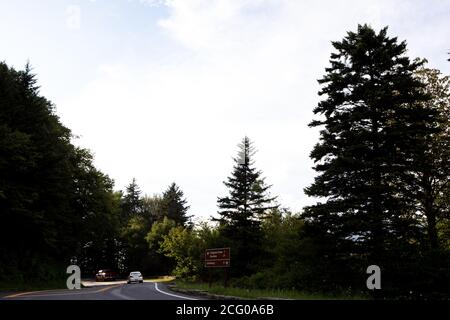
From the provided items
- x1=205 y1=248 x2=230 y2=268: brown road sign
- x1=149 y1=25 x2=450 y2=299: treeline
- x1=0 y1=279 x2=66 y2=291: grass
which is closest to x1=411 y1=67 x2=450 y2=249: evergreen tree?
x1=149 y1=25 x2=450 y2=299: treeline

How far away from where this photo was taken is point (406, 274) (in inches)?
850

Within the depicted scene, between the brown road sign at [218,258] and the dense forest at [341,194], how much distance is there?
3957 millimetres

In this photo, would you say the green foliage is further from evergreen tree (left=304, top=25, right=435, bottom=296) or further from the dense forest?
evergreen tree (left=304, top=25, right=435, bottom=296)

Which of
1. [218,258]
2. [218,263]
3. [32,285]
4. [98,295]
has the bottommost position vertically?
[32,285]

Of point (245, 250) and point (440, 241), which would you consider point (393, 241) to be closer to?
point (440, 241)

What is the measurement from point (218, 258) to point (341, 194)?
791cm

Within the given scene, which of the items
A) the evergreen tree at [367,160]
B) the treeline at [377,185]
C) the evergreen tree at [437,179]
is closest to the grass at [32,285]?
the treeline at [377,185]

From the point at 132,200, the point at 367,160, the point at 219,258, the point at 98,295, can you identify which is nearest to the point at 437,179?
the point at 367,160

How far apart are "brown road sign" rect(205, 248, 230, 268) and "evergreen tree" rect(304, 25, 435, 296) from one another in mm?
5006

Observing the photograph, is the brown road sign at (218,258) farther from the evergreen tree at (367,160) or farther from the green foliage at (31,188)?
the green foliage at (31,188)

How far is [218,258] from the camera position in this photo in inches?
1043

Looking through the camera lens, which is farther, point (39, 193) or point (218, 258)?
point (39, 193)

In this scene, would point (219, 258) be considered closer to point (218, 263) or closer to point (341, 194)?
point (218, 263)

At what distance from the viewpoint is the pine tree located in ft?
311
